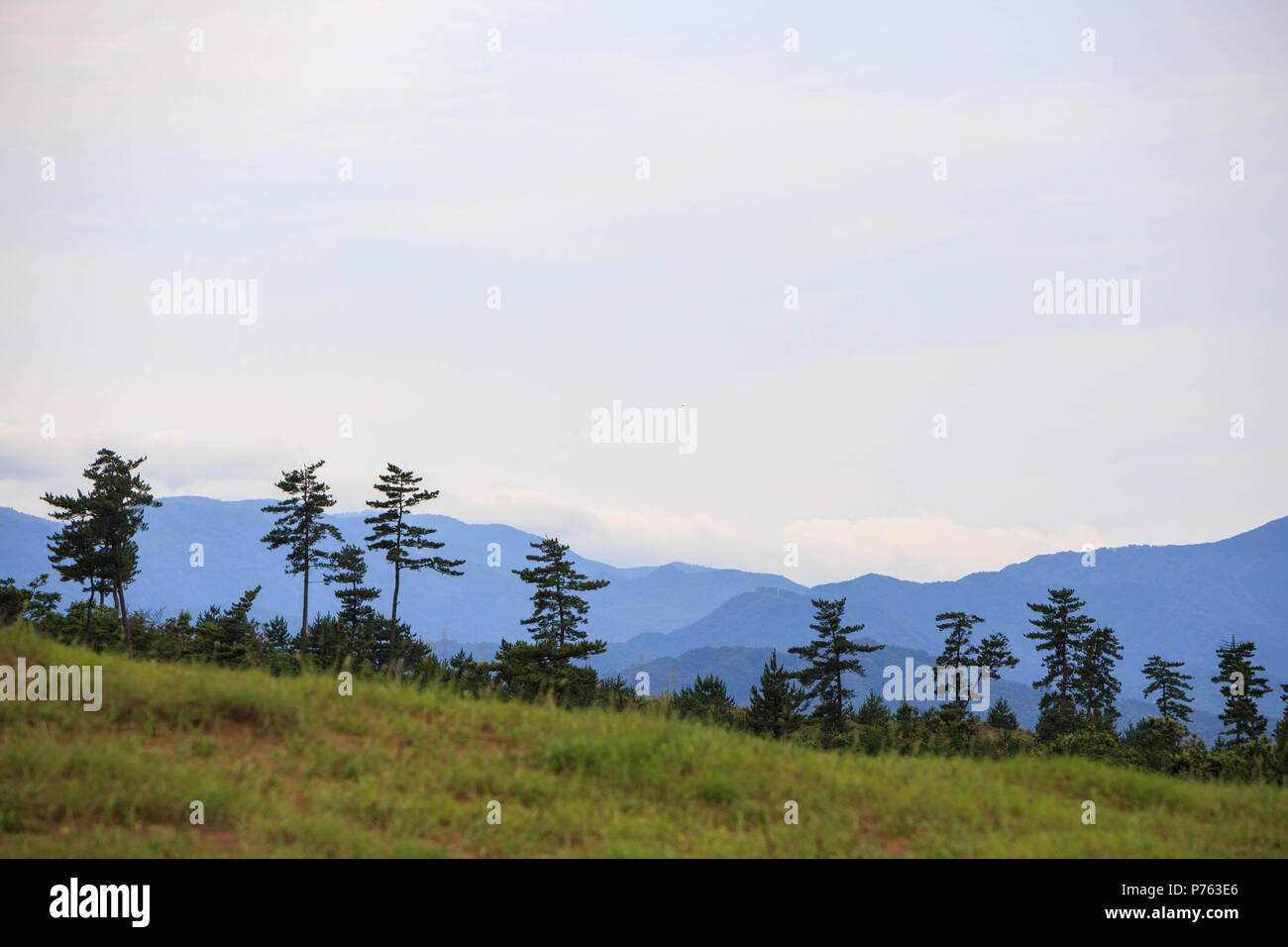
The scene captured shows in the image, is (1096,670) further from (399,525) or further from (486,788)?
(486,788)

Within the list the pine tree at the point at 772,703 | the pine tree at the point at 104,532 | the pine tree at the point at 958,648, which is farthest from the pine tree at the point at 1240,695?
the pine tree at the point at 104,532

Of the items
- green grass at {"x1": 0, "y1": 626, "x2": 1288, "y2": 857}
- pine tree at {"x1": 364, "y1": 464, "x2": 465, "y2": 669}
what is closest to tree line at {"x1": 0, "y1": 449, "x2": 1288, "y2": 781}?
pine tree at {"x1": 364, "y1": 464, "x2": 465, "y2": 669}

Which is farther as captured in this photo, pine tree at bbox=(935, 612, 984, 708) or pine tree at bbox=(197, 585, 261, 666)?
pine tree at bbox=(935, 612, 984, 708)

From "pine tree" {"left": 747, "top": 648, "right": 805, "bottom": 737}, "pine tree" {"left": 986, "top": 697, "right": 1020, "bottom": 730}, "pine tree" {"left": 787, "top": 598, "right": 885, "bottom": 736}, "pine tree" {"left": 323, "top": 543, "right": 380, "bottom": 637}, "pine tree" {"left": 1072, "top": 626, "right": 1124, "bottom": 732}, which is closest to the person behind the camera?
"pine tree" {"left": 747, "top": 648, "right": 805, "bottom": 737}

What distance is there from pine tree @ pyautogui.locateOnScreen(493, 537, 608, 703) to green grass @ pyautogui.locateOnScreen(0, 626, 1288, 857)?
90.7ft

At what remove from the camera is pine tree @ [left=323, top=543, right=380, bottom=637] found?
254 ft

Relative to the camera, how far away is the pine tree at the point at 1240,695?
216 ft

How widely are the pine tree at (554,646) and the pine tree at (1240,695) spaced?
43362 millimetres

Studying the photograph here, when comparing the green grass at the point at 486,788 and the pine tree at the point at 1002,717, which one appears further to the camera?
the pine tree at the point at 1002,717

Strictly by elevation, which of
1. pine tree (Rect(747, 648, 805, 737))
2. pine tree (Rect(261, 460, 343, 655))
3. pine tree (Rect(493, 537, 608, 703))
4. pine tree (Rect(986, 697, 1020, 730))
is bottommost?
pine tree (Rect(986, 697, 1020, 730))

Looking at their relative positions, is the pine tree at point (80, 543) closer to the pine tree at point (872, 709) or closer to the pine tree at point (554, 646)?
the pine tree at point (554, 646)

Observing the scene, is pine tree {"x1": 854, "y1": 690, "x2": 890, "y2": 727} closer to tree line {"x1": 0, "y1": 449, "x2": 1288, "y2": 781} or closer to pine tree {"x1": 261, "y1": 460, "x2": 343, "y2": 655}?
tree line {"x1": 0, "y1": 449, "x2": 1288, "y2": 781}
